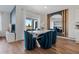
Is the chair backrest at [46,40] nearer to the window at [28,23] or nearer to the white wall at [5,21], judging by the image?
the window at [28,23]

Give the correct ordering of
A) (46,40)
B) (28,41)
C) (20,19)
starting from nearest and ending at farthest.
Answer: (28,41)
(46,40)
(20,19)

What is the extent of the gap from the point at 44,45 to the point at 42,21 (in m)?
1.88

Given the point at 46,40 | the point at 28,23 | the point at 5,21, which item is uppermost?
the point at 5,21

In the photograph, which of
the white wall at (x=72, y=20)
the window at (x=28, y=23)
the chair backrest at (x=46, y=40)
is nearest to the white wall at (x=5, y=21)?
the window at (x=28, y=23)

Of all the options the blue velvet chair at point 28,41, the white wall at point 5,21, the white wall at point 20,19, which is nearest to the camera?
the blue velvet chair at point 28,41

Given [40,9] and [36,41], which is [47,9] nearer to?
[40,9]

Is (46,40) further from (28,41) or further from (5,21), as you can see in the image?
(5,21)

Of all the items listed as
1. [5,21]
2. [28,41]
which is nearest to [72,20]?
[28,41]

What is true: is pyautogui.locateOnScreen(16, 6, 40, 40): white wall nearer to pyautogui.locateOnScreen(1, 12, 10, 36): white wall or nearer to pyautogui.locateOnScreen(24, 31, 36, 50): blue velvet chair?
pyautogui.locateOnScreen(1, 12, 10, 36): white wall

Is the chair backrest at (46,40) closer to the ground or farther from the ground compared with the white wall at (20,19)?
closer to the ground
